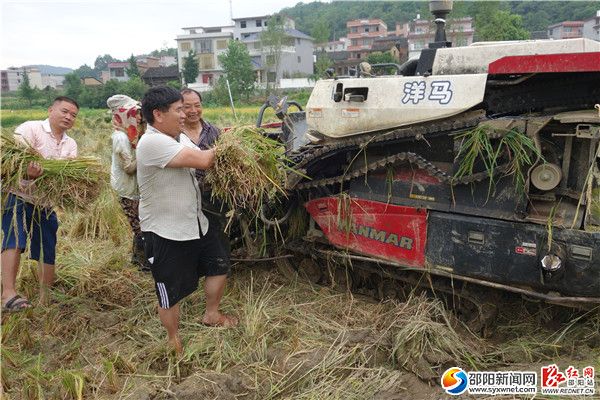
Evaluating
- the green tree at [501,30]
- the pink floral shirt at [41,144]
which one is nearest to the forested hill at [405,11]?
the green tree at [501,30]

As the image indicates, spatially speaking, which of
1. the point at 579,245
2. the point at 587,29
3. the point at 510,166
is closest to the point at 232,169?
the point at 510,166

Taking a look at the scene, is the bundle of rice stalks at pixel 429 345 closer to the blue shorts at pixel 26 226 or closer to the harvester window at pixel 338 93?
the harvester window at pixel 338 93

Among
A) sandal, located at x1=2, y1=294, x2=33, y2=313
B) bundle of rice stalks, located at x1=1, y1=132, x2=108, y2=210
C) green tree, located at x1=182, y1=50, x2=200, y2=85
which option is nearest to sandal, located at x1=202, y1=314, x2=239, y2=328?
bundle of rice stalks, located at x1=1, y1=132, x2=108, y2=210

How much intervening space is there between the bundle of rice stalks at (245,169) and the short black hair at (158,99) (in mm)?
505

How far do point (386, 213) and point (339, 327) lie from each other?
3.02 feet

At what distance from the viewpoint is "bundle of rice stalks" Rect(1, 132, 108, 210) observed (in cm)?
414

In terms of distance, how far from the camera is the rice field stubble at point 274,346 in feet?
10.8

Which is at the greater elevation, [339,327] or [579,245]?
[579,245]

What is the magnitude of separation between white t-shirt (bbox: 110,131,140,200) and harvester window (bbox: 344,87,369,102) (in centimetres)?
178

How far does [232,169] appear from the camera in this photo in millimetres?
3775

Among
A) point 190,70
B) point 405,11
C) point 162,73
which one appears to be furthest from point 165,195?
point 405,11

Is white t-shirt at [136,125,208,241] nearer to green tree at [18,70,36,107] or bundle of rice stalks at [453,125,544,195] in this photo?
bundle of rice stalks at [453,125,544,195]

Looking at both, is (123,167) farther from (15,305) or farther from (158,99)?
(15,305)

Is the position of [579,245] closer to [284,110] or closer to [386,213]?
[386,213]
